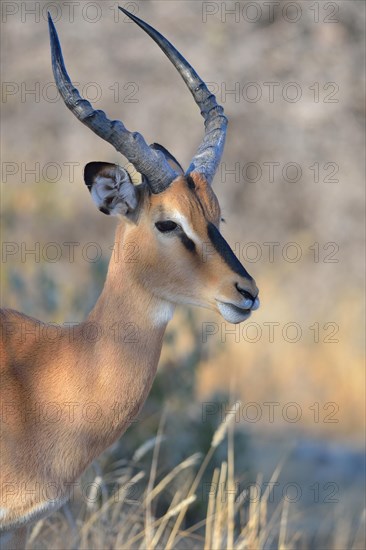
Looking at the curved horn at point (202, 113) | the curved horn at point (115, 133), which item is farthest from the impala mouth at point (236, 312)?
the curved horn at point (202, 113)

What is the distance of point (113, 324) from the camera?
5293 mm

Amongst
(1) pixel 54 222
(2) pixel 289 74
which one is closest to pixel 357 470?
(1) pixel 54 222

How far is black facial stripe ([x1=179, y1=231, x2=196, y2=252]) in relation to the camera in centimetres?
515

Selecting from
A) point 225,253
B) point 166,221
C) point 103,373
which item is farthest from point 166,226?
point 103,373

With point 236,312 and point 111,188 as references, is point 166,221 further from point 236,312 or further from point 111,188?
point 236,312

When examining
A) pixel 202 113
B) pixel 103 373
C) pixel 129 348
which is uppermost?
pixel 202 113

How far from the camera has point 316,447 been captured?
12391 mm

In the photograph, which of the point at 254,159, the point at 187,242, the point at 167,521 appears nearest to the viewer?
the point at 187,242

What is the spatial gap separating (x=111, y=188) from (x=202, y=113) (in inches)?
37.7

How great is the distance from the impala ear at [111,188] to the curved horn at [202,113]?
510 mm

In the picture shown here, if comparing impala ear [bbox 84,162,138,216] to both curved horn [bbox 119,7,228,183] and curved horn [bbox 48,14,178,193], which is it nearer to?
curved horn [bbox 48,14,178,193]

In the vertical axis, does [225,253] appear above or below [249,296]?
above

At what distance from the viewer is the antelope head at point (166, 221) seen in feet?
16.7

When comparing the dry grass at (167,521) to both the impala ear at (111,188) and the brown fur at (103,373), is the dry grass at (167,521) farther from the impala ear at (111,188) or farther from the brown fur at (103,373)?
the impala ear at (111,188)
